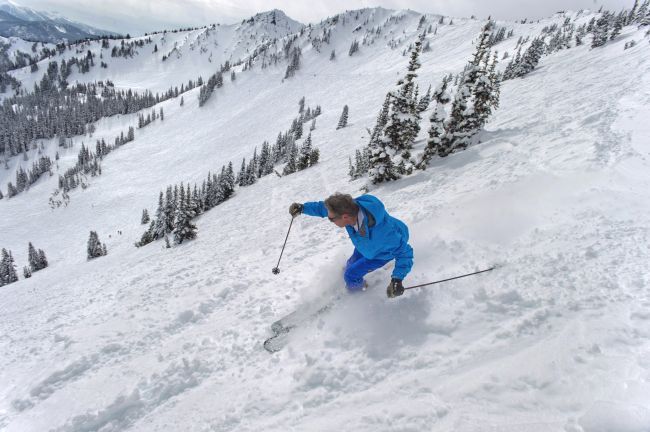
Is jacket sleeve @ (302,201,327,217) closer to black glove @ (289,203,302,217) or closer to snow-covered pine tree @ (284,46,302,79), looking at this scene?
black glove @ (289,203,302,217)

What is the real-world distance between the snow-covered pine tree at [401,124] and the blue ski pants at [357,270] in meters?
13.8

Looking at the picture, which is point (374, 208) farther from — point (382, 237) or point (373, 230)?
point (382, 237)

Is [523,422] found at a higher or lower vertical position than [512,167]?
lower

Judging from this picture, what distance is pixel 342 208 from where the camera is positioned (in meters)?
5.29

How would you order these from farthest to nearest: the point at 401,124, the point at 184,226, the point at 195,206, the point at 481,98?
1. the point at 195,206
2. the point at 184,226
3. the point at 481,98
4. the point at 401,124

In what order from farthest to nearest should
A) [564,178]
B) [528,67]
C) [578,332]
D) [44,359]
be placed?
[528,67] → [564,178] → [44,359] → [578,332]

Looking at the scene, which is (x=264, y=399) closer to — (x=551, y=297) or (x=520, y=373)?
(x=520, y=373)

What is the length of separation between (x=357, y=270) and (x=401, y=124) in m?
14.6

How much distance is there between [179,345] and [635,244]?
29.1ft

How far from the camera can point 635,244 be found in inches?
230

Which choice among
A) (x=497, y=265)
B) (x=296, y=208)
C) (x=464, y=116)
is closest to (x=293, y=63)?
(x=464, y=116)

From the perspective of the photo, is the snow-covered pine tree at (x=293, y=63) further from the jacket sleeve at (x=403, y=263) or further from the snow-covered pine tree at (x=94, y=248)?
the jacket sleeve at (x=403, y=263)

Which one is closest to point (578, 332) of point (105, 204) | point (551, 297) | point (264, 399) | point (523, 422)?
point (551, 297)

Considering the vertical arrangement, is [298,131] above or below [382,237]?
Result: below
